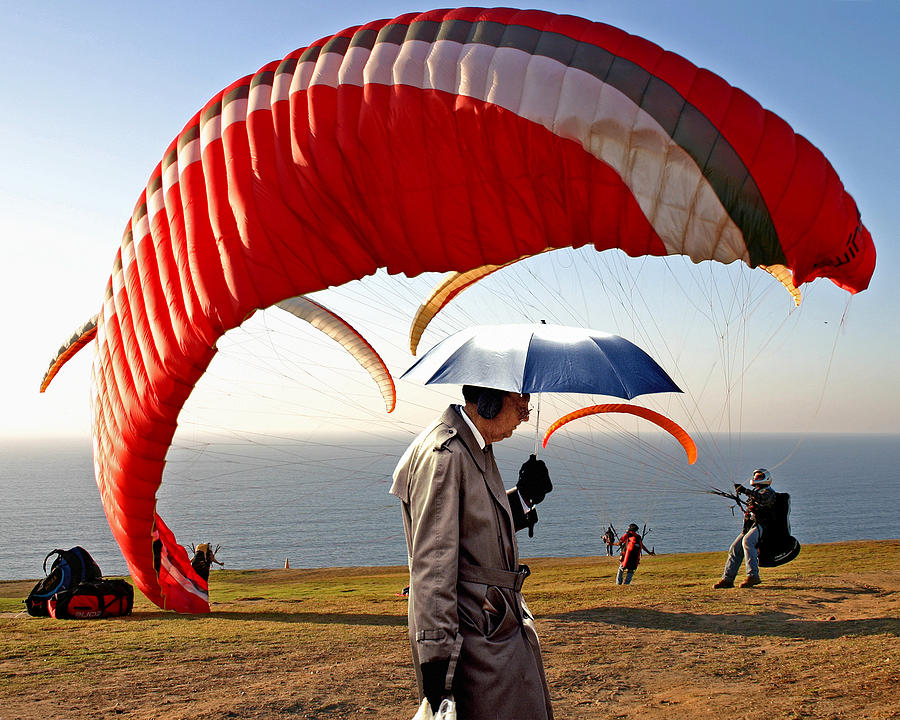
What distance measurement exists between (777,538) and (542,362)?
7572 mm

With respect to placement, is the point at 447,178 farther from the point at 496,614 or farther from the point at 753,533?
the point at 753,533

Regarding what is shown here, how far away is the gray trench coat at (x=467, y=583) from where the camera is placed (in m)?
2.46

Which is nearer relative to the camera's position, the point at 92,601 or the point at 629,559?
the point at 92,601

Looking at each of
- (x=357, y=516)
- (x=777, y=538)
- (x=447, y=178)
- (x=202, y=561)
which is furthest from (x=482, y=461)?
(x=357, y=516)

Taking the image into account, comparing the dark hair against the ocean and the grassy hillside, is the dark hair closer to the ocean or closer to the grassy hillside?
the grassy hillside

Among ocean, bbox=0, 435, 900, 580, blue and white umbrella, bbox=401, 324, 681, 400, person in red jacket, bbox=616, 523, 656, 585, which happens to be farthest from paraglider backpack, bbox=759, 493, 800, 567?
ocean, bbox=0, 435, 900, 580

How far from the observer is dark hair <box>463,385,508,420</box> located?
2.92 m

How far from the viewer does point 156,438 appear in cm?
837

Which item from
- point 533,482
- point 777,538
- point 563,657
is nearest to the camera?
point 533,482

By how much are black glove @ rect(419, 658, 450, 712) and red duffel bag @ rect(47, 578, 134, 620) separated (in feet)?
27.5

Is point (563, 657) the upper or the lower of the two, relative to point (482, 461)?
lower

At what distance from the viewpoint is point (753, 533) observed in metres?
9.63

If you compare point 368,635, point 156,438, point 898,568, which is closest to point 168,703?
point 368,635

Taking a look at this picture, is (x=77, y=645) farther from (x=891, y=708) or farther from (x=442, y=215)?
(x=891, y=708)
